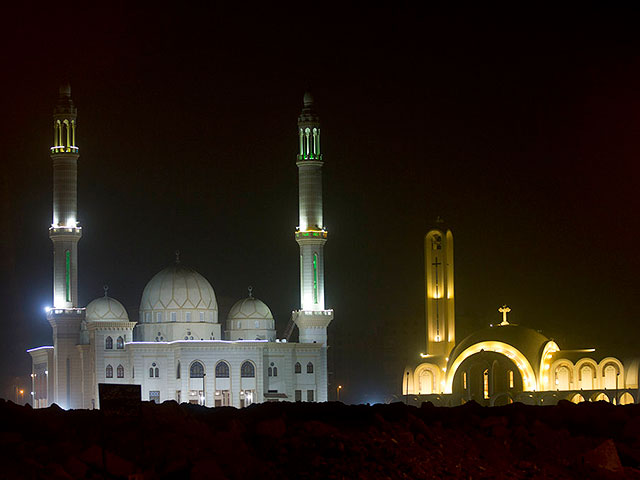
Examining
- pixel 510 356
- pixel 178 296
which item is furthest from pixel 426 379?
pixel 178 296

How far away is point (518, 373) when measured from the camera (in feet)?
228

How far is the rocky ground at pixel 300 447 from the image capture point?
66.3ft

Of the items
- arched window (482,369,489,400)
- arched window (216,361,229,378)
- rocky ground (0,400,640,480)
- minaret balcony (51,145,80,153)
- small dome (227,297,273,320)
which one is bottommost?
arched window (482,369,489,400)

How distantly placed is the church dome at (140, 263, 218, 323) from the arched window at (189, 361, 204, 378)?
3786mm

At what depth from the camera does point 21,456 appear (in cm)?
2055

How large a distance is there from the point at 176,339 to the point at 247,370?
15.3 ft

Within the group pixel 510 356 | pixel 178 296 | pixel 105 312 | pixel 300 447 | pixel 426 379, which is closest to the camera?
pixel 300 447

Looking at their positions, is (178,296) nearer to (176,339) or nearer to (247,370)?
(176,339)

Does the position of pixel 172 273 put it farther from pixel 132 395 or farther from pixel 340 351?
pixel 132 395

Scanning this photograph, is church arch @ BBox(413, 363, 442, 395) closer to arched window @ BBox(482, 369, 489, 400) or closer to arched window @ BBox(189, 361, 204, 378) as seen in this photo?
arched window @ BBox(482, 369, 489, 400)

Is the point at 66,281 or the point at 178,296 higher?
the point at 66,281

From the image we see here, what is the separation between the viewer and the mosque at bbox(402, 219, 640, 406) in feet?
226

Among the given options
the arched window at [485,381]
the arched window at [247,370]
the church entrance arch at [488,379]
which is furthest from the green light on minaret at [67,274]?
the arched window at [485,381]

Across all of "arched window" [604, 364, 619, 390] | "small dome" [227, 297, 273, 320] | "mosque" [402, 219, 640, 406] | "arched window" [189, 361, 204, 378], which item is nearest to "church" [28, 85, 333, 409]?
"arched window" [189, 361, 204, 378]
